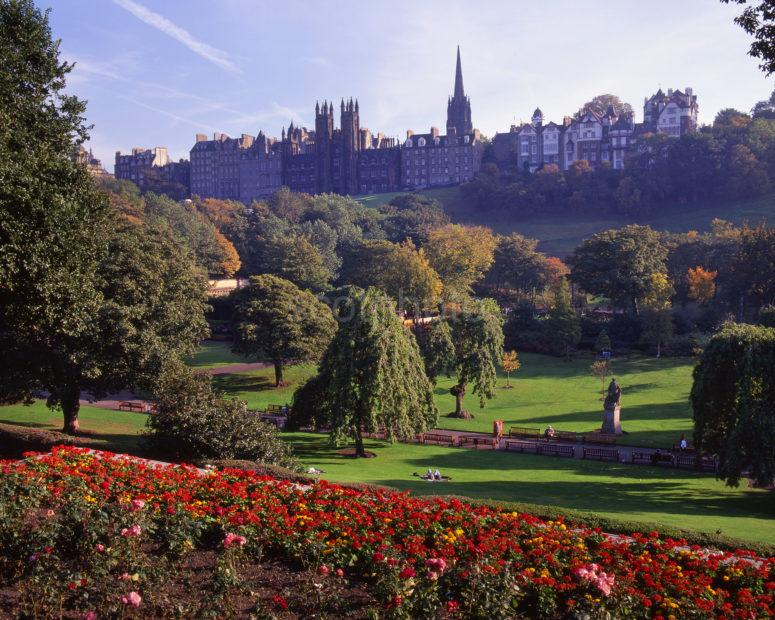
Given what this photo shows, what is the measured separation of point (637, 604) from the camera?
10500 mm

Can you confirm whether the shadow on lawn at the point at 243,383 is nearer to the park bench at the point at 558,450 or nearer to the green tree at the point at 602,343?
the park bench at the point at 558,450

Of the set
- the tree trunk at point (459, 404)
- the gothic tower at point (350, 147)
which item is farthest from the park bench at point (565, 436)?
the gothic tower at point (350, 147)

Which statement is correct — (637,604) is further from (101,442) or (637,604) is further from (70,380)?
(70,380)

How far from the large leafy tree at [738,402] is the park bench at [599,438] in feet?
21.1

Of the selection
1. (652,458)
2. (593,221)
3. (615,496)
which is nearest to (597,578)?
(615,496)

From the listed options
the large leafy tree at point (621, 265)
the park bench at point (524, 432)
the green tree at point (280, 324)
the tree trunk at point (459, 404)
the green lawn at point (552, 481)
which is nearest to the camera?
the green lawn at point (552, 481)

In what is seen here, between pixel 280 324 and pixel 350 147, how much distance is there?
387 feet

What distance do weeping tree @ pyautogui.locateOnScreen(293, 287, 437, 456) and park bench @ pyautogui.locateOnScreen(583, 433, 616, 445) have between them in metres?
8.70

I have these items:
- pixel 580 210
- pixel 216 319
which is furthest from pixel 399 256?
pixel 580 210

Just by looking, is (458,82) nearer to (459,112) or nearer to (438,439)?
(459,112)

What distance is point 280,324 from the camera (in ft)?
156

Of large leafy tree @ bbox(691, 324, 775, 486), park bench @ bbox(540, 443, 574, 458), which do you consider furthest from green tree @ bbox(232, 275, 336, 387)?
large leafy tree @ bbox(691, 324, 775, 486)

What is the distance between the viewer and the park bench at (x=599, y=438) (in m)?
35.7

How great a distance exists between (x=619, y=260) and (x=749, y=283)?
36.5 feet
